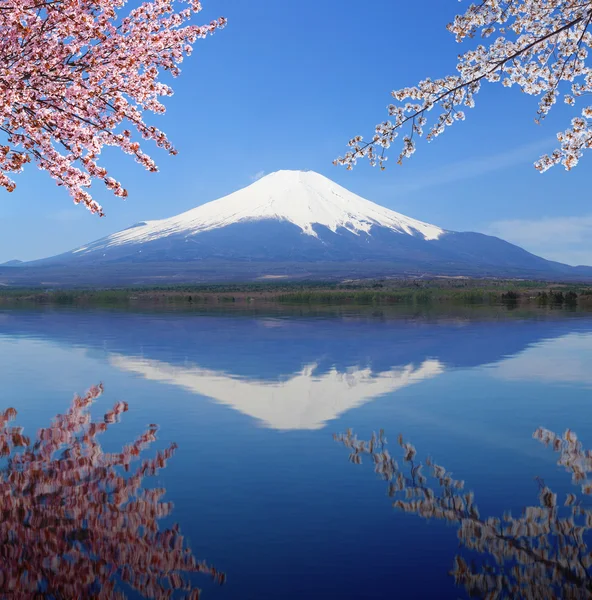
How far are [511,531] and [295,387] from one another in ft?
39.0

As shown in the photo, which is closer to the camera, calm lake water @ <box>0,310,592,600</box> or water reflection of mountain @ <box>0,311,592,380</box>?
calm lake water @ <box>0,310,592,600</box>

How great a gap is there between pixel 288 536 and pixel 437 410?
8856 mm

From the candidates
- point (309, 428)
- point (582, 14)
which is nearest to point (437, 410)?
point (309, 428)

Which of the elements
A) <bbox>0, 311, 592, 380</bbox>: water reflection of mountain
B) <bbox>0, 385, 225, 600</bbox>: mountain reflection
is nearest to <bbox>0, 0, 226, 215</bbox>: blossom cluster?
<bbox>0, 385, 225, 600</bbox>: mountain reflection

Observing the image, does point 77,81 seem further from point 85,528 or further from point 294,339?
point 294,339

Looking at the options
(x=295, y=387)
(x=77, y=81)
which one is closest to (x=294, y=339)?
(x=295, y=387)

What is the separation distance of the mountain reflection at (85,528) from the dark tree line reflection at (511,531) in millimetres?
2812

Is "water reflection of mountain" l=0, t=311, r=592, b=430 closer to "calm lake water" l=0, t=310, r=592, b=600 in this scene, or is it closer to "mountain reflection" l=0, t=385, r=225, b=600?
"calm lake water" l=0, t=310, r=592, b=600

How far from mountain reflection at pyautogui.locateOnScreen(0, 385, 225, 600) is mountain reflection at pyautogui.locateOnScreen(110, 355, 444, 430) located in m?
4.17

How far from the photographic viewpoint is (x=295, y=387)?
66.8ft

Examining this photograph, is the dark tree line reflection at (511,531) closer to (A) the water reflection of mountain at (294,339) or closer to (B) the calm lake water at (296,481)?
(B) the calm lake water at (296,481)

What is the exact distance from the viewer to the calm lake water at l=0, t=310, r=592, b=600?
25.2ft

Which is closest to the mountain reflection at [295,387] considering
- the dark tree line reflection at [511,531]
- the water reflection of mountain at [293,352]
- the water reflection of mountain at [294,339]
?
the water reflection of mountain at [293,352]

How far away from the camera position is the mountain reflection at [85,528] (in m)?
7.41
